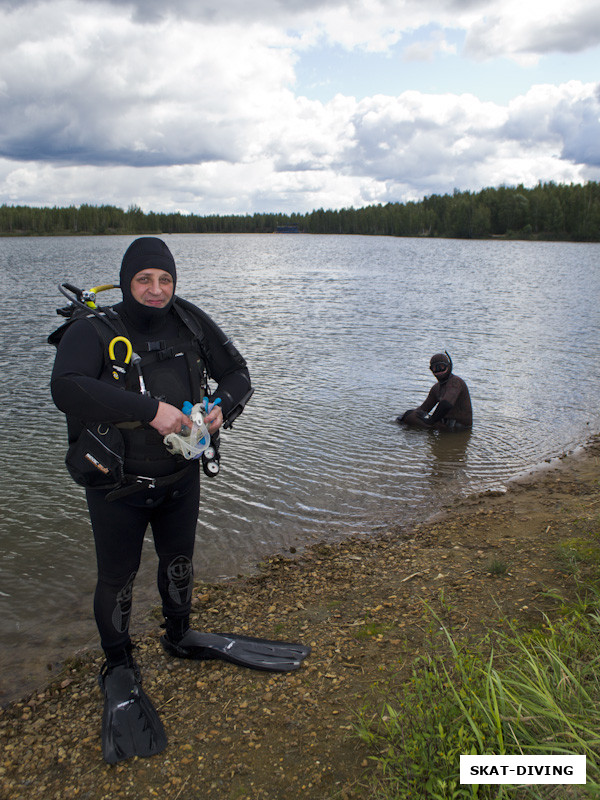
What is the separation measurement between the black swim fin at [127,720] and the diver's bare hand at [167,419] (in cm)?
165

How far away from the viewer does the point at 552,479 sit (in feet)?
27.6

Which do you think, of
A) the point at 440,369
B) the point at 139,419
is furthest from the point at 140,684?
the point at 440,369

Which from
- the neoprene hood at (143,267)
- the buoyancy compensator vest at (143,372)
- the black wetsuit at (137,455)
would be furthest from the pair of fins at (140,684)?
the neoprene hood at (143,267)

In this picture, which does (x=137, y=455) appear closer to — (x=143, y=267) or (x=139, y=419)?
(x=139, y=419)

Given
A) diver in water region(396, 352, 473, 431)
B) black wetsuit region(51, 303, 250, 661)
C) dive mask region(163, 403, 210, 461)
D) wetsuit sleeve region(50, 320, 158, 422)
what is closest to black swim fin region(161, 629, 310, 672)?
black wetsuit region(51, 303, 250, 661)

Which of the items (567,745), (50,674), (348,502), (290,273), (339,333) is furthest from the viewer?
(290,273)

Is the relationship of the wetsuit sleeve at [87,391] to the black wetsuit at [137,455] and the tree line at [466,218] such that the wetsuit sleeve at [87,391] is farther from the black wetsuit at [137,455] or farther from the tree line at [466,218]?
the tree line at [466,218]

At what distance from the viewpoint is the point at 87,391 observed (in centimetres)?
308

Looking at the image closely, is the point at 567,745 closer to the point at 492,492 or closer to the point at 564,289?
the point at 492,492

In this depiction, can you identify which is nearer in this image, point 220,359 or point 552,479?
point 220,359

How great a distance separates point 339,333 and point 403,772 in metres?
19.8

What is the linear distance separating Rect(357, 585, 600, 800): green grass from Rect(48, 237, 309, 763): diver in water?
1189 millimetres

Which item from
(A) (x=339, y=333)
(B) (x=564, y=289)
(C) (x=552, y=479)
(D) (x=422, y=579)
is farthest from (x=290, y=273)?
(D) (x=422, y=579)

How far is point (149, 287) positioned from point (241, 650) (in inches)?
98.2
